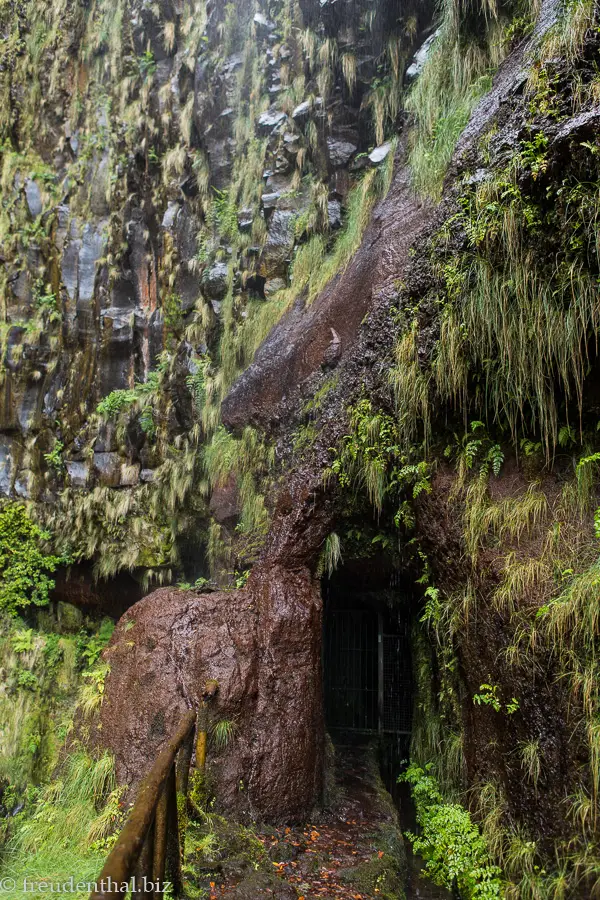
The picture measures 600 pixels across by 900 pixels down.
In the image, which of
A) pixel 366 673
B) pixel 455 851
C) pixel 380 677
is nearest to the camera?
pixel 455 851

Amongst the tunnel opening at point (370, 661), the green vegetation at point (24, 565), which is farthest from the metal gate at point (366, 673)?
the green vegetation at point (24, 565)

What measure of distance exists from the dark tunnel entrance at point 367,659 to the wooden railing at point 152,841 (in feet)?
12.6

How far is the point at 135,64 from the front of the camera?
12.9 meters

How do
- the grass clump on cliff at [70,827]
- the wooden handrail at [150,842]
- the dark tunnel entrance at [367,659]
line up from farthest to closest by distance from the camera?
the dark tunnel entrance at [367,659] → the grass clump on cliff at [70,827] → the wooden handrail at [150,842]

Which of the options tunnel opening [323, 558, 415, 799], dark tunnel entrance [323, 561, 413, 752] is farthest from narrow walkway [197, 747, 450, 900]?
dark tunnel entrance [323, 561, 413, 752]

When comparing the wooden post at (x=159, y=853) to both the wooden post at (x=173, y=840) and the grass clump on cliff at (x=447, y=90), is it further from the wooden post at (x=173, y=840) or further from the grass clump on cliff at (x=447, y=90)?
the grass clump on cliff at (x=447, y=90)

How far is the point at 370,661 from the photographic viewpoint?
932 centimetres

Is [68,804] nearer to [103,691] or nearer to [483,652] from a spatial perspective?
[103,691]

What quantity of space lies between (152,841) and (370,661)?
6898 millimetres

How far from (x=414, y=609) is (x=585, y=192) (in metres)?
4.93

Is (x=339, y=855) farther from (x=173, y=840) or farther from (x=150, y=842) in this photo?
(x=150, y=842)

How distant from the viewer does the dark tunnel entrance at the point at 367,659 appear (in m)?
7.97

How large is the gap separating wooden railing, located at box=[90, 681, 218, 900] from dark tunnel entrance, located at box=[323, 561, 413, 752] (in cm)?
383

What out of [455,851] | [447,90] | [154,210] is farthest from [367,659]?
[154,210]
